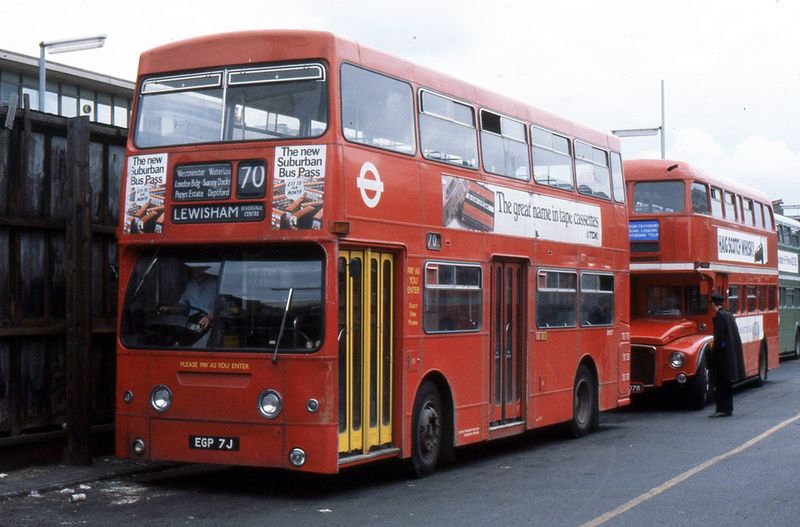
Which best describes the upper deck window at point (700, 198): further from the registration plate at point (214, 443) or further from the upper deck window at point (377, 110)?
the registration plate at point (214, 443)

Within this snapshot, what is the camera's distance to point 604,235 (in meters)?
16.1

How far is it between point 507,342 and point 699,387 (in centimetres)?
670

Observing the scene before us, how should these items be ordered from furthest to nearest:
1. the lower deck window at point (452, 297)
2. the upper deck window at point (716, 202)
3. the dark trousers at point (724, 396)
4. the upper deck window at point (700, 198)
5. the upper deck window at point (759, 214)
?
the upper deck window at point (759, 214)
the upper deck window at point (716, 202)
the upper deck window at point (700, 198)
the dark trousers at point (724, 396)
the lower deck window at point (452, 297)

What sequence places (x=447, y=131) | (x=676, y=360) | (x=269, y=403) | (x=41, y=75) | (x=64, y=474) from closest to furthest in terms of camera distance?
(x=269, y=403)
(x=64, y=474)
(x=447, y=131)
(x=676, y=360)
(x=41, y=75)

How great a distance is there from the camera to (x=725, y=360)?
17172mm

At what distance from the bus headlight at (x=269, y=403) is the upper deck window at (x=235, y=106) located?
7.65 feet

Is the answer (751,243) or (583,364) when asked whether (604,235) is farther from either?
(751,243)

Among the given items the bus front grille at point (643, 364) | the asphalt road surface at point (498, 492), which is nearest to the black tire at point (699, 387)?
the bus front grille at point (643, 364)

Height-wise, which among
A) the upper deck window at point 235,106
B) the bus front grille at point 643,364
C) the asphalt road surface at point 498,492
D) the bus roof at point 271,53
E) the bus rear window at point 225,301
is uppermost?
the bus roof at point 271,53

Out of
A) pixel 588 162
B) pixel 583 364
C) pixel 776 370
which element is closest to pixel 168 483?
pixel 583 364

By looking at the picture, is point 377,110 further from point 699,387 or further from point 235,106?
point 699,387

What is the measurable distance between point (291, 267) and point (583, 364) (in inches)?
274

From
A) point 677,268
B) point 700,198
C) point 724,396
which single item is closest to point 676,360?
point 724,396

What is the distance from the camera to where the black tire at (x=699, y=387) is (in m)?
18.6
